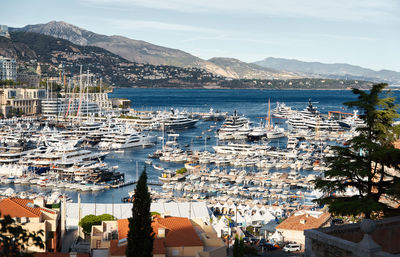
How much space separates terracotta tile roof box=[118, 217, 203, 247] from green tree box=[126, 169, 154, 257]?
2.80 meters

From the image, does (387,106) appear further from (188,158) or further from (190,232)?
(188,158)

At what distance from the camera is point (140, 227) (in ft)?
33.2

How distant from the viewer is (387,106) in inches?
445

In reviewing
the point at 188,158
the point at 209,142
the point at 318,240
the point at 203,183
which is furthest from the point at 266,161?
the point at 318,240

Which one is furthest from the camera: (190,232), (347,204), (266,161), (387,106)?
(266,161)

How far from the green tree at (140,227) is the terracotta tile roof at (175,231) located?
2.80m

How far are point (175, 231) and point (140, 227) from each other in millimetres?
3894

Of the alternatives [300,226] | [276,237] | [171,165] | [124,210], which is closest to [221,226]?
[276,237]

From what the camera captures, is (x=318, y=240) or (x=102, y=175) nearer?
(x=318, y=240)

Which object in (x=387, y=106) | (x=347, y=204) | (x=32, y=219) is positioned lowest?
(x=32, y=219)

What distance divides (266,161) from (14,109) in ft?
185

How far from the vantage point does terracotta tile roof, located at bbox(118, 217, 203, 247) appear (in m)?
13.3

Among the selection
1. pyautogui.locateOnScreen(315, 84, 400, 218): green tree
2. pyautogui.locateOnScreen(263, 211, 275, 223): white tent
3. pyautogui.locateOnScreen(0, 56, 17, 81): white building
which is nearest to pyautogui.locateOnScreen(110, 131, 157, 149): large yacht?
pyautogui.locateOnScreen(263, 211, 275, 223): white tent

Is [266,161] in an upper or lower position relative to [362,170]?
lower
